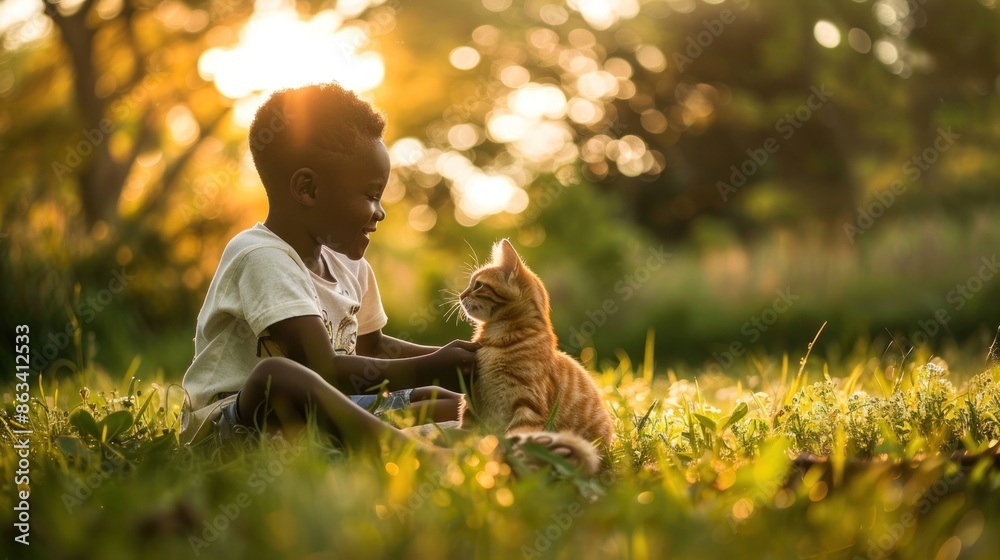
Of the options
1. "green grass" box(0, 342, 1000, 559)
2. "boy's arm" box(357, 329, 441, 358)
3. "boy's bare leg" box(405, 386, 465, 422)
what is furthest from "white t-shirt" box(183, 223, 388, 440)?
"boy's arm" box(357, 329, 441, 358)

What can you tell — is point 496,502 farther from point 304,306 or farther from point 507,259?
point 507,259

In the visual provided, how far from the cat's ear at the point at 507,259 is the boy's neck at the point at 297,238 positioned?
2.12 feet

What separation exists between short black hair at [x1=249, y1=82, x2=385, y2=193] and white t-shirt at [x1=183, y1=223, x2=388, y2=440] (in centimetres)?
25

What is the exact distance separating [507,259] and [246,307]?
0.93 m

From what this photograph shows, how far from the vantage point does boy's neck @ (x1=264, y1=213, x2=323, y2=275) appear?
8.93ft

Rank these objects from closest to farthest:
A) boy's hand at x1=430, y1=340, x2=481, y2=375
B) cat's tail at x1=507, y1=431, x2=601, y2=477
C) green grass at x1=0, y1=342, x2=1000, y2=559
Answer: green grass at x1=0, y1=342, x2=1000, y2=559 < cat's tail at x1=507, y1=431, x2=601, y2=477 < boy's hand at x1=430, y1=340, x2=481, y2=375

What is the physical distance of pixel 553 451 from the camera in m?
2.05

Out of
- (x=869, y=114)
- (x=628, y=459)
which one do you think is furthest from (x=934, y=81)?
(x=628, y=459)

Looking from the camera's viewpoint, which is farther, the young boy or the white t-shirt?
the white t-shirt

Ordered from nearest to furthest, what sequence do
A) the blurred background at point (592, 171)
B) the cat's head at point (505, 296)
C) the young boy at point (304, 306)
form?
the young boy at point (304, 306), the cat's head at point (505, 296), the blurred background at point (592, 171)

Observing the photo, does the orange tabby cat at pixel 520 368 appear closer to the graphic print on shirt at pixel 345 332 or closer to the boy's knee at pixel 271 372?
the graphic print on shirt at pixel 345 332

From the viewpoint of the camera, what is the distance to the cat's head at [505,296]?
2.90 meters

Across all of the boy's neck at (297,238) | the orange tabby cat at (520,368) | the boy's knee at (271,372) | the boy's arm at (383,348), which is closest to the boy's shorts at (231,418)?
the boy's knee at (271,372)

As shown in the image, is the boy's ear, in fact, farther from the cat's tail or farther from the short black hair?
the cat's tail
